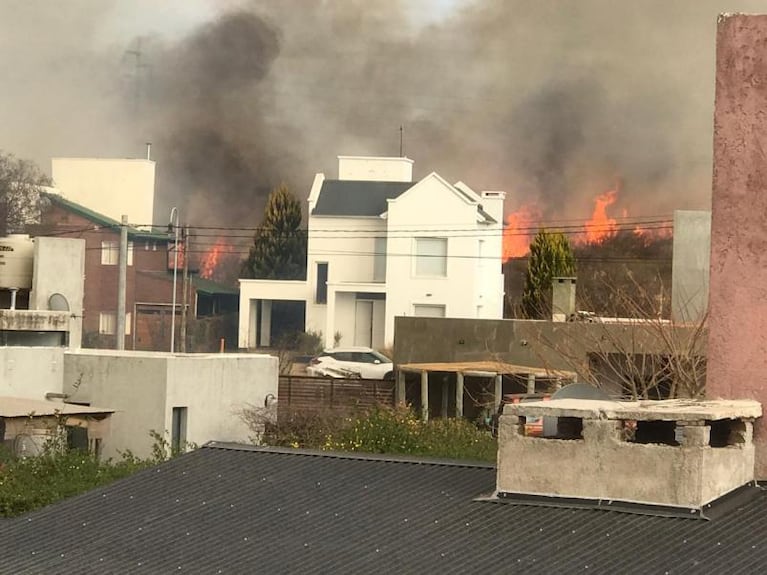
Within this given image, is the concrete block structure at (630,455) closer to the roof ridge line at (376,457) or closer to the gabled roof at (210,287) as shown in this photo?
the roof ridge line at (376,457)

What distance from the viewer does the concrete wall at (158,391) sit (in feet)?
115

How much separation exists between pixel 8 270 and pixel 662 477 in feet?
101

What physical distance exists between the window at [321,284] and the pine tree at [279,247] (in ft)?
14.0

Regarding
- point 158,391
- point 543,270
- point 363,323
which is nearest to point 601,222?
point 363,323

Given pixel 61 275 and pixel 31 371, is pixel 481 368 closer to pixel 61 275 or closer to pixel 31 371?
pixel 61 275

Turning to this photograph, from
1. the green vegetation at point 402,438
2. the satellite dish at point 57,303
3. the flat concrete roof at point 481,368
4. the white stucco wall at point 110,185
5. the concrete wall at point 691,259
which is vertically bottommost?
the green vegetation at point 402,438

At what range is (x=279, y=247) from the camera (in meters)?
92.3

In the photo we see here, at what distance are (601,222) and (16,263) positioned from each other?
210 feet

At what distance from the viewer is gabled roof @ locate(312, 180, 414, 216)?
274 feet

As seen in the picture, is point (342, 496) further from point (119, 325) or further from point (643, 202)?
point (643, 202)

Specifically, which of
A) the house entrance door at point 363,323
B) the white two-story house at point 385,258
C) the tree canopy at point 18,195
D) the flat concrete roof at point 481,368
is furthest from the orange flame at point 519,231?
the flat concrete roof at point 481,368

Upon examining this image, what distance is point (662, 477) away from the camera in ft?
38.8

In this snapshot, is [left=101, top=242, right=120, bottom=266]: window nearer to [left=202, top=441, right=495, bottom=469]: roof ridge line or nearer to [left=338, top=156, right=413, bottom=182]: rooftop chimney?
[left=338, top=156, right=413, bottom=182]: rooftop chimney

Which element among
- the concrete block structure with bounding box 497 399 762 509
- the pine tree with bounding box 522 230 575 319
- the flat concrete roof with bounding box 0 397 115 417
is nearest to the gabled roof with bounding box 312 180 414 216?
the pine tree with bounding box 522 230 575 319
